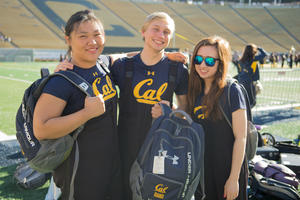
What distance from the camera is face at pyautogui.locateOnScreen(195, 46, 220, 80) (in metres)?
2.24

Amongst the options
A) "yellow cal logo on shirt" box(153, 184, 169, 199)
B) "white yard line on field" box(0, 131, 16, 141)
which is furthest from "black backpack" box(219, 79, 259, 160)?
Result: "white yard line on field" box(0, 131, 16, 141)

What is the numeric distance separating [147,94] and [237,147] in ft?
2.81

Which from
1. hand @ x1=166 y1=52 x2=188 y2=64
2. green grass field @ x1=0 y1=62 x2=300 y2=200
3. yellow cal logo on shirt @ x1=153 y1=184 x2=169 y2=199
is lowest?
green grass field @ x1=0 y1=62 x2=300 y2=200

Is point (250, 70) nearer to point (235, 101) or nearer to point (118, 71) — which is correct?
point (235, 101)

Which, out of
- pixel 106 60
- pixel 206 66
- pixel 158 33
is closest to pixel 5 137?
pixel 106 60

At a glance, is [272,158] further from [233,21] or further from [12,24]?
[233,21]

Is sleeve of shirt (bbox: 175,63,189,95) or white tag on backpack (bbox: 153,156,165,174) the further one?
sleeve of shirt (bbox: 175,63,189,95)

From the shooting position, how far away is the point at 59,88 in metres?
1.79

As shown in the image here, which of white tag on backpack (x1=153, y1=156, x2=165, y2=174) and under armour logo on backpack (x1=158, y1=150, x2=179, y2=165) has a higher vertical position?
under armour logo on backpack (x1=158, y1=150, x2=179, y2=165)

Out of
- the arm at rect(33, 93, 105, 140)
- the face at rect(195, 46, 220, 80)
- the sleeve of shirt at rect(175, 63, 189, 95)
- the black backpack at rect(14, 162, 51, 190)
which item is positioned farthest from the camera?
the black backpack at rect(14, 162, 51, 190)

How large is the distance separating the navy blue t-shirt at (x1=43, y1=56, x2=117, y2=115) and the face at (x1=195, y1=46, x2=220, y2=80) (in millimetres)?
738

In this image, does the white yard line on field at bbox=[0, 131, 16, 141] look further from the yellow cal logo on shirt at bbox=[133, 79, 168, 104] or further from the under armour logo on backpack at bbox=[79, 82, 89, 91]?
the under armour logo on backpack at bbox=[79, 82, 89, 91]

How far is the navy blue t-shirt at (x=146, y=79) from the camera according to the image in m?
2.38

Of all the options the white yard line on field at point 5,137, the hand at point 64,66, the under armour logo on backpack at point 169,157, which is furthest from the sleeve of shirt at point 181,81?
the white yard line on field at point 5,137
